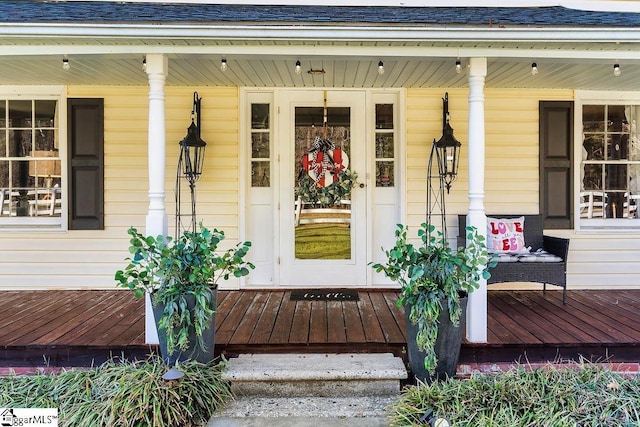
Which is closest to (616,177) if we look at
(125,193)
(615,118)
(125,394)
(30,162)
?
(615,118)

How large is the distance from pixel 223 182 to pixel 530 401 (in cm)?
342

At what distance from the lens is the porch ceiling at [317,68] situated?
3.41 meters

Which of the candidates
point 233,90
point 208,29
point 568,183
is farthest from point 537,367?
point 233,90

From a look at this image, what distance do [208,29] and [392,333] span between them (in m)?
2.58

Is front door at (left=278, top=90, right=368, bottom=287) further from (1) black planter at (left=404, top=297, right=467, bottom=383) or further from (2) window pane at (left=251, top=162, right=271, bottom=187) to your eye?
(1) black planter at (left=404, top=297, right=467, bottom=383)

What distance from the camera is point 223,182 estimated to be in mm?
4664

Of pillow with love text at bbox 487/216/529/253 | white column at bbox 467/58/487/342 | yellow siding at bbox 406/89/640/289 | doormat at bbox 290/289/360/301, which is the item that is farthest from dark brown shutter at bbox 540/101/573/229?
doormat at bbox 290/289/360/301

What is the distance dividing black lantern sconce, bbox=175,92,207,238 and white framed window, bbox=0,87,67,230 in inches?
52.2

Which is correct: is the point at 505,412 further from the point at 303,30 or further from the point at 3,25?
the point at 3,25

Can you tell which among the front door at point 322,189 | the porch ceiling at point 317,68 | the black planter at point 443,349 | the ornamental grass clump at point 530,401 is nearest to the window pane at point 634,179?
the porch ceiling at point 317,68

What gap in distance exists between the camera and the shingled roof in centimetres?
307

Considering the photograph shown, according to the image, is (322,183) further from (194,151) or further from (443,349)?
(443,349)

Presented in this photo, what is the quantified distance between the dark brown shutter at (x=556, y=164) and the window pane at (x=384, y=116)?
5.27 ft

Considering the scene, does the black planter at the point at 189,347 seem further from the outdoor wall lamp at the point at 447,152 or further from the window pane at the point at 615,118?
the window pane at the point at 615,118
